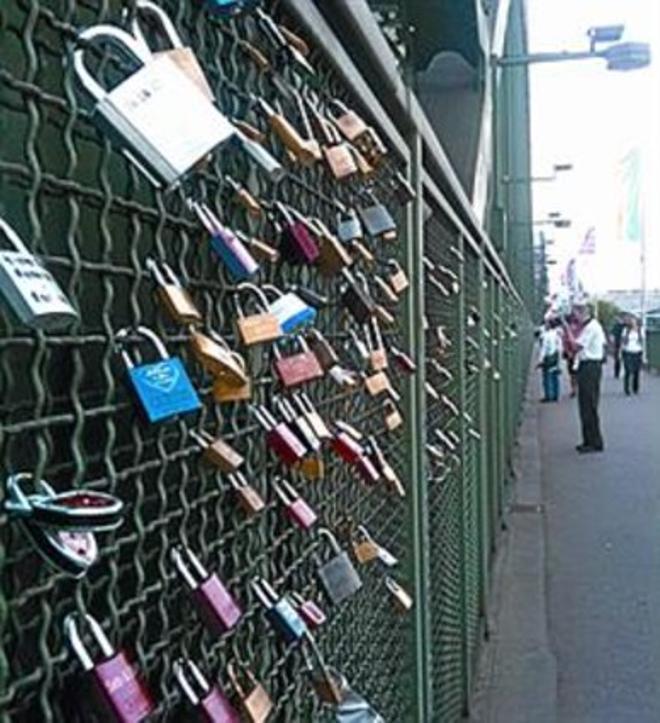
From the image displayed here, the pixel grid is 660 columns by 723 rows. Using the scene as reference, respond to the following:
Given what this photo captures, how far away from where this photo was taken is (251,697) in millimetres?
1361

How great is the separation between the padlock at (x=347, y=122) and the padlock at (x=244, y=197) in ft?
1.59

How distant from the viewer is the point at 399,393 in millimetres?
2807

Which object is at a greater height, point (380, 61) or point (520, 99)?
point (520, 99)

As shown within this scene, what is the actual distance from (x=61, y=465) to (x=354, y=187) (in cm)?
127

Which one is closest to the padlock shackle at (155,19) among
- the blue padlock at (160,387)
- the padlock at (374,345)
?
the blue padlock at (160,387)

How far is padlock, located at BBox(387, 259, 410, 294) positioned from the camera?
2578 mm

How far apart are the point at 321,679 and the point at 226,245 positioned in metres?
0.71

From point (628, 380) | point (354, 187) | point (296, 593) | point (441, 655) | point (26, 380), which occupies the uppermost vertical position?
point (354, 187)

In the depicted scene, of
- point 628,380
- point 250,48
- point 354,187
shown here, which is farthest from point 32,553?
point 628,380

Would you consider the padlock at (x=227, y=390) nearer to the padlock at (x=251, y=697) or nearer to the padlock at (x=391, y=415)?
the padlock at (x=251, y=697)

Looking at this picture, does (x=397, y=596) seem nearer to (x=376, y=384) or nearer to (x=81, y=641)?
(x=376, y=384)

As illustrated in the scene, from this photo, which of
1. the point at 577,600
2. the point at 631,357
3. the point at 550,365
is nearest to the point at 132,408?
the point at 577,600

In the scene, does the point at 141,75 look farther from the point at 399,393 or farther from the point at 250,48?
the point at 399,393

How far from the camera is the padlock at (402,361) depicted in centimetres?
265
